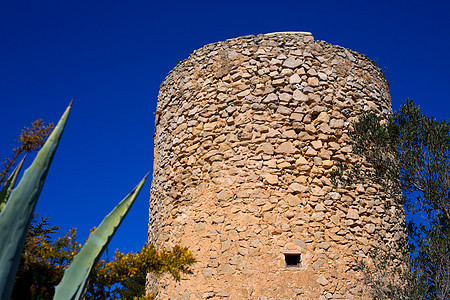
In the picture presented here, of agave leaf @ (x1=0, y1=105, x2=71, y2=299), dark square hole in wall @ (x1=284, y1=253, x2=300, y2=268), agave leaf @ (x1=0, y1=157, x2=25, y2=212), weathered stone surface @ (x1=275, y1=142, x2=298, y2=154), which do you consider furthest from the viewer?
weathered stone surface @ (x1=275, y1=142, x2=298, y2=154)

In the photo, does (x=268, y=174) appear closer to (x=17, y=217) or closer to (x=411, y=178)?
(x=411, y=178)

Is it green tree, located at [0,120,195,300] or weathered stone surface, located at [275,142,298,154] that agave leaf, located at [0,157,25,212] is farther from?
weathered stone surface, located at [275,142,298,154]

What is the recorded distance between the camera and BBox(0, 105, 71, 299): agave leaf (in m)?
2.65

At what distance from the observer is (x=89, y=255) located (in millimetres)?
3096

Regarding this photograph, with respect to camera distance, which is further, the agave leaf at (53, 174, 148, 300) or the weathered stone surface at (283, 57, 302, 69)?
the weathered stone surface at (283, 57, 302, 69)

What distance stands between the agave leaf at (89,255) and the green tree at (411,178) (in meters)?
4.32

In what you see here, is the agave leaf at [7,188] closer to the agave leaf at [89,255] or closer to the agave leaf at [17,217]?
the agave leaf at [17,217]

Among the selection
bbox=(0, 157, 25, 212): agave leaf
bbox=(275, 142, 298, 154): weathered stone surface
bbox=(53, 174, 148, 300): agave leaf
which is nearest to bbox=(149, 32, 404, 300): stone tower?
bbox=(275, 142, 298, 154): weathered stone surface

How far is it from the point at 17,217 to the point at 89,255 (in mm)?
574

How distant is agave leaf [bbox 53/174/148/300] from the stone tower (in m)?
3.37

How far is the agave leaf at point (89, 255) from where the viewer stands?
3.00m

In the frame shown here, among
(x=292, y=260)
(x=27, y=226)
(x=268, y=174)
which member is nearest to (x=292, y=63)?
(x=268, y=174)

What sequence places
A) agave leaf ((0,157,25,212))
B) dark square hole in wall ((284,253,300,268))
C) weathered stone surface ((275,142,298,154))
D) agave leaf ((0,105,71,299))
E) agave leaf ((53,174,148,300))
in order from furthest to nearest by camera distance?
1. weathered stone surface ((275,142,298,154))
2. dark square hole in wall ((284,253,300,268))
3. agave leaf ((0,157,25,212))
4. agave leaf ((53,174,148,300))
5. agave leaf ((0,105,71,299))

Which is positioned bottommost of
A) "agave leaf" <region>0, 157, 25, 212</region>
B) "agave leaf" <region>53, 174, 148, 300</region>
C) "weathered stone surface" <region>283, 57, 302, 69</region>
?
"agave leaf" <region>53, 174, 148, 300</region>
